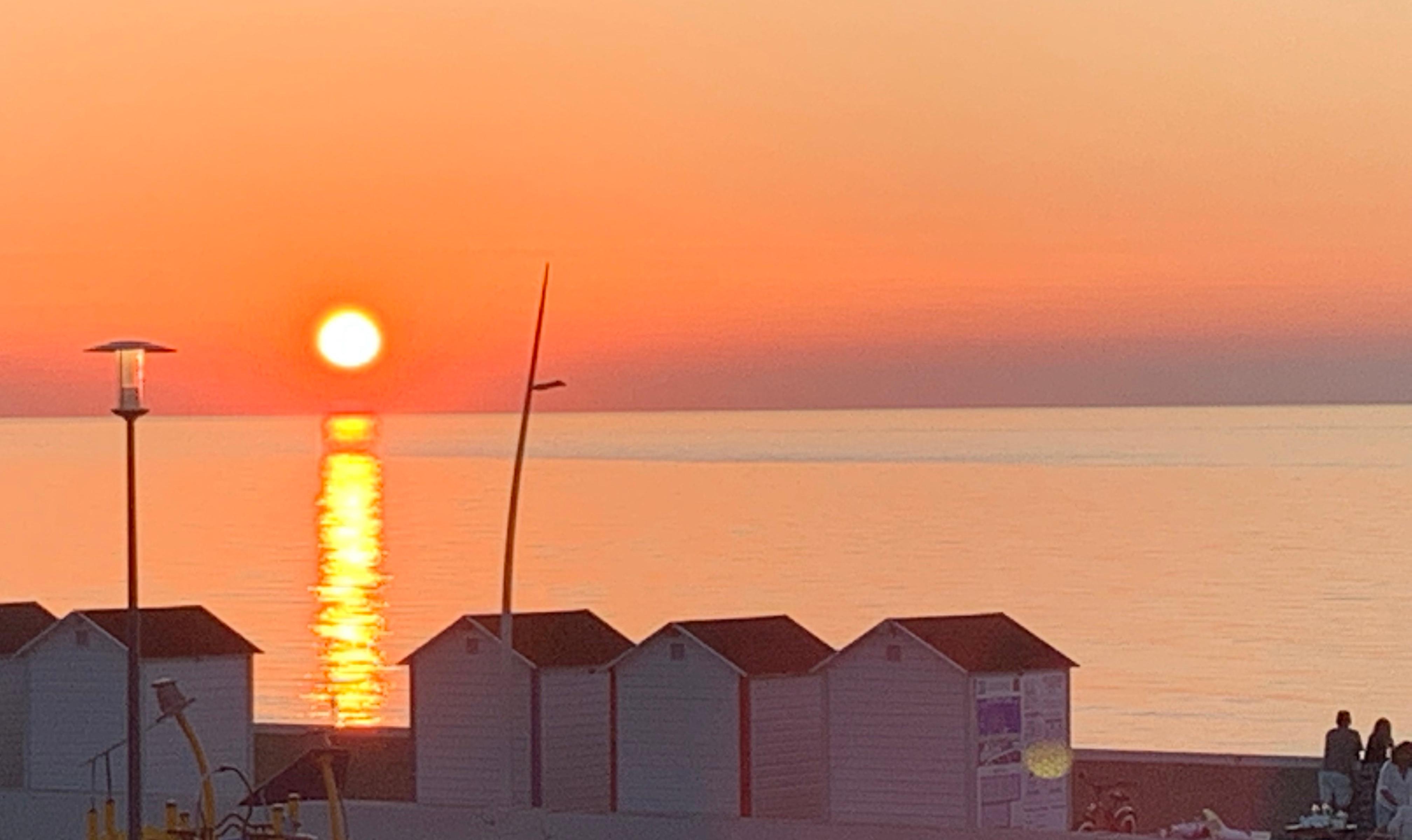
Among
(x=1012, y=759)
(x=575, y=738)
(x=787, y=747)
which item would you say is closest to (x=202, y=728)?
(x=575, y=738)

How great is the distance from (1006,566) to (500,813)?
9186 cm

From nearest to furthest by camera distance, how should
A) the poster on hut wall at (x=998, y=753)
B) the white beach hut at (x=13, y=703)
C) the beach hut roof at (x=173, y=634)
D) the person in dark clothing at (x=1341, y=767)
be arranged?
the person in dark clothing at (x=1341, y=767), the poster on hut wall at (x=998, y=753), the beach hut roof at (x=173, y=634), the white beach hut at (x=13, y=703)

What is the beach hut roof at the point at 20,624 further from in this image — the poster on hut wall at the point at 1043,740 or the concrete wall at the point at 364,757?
the poster on hut wall at the point at 1043,740

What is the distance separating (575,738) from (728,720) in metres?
2.60

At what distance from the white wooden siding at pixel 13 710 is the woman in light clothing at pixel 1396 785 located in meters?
16.3

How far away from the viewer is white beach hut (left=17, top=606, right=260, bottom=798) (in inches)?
1407

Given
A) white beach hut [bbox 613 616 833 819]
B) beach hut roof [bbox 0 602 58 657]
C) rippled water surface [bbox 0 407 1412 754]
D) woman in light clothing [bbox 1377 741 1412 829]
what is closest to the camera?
woman in light clothing [bbox 1377 741 1412 829]

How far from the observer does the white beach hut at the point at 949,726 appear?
32594 mm

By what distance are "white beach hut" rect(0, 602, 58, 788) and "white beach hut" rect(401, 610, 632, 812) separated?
4822mm

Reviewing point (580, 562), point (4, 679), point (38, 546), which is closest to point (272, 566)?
point (580, 562)

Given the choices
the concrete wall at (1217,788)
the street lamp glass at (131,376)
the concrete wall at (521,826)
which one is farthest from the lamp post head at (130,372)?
the concrete wall at (1217,788)

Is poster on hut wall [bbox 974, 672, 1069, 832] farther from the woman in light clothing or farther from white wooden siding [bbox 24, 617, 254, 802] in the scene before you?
white wooden siding [bbox 24, 617, 254, 802]

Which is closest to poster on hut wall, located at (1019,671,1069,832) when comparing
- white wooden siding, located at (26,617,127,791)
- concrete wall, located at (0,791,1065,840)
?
concrete wall, located at (0,791,1065,840)

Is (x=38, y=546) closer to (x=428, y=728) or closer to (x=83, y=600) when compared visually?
(x=83, y=600)
